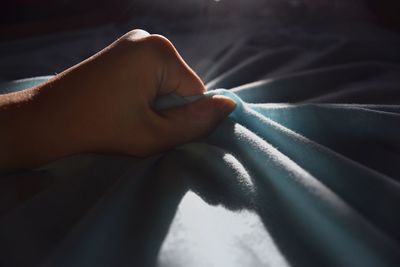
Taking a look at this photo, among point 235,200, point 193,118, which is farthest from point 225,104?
point 235,200

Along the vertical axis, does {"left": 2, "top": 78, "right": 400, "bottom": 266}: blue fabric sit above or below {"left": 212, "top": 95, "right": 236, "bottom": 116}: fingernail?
below

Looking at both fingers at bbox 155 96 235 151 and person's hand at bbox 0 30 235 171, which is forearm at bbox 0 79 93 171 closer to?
person's hand at bbox 0 30 235 171

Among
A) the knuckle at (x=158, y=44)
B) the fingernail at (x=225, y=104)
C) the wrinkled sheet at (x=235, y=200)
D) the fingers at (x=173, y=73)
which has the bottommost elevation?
the wrinkled sheet at (x=235, y=200)

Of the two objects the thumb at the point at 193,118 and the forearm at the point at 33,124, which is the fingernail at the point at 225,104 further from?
the forearm at the point at 33,124

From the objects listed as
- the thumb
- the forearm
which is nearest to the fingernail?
the thumb

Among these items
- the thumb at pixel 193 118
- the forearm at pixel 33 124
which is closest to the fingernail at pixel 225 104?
the thumb at pixel 193 118

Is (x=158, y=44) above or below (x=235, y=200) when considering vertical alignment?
above

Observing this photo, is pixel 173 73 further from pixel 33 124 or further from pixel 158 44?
pixel 33 124

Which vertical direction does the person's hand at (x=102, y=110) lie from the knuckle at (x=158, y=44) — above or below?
below

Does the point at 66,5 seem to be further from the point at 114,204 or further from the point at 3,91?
the point at 114,204
